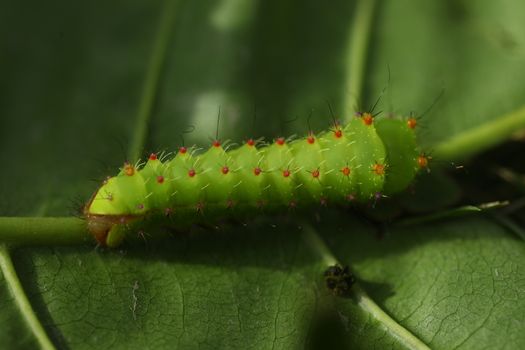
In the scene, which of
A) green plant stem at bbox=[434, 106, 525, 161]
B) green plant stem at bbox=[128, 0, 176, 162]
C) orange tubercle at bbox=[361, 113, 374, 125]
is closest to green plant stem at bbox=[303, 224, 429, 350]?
orange tubercle at bbox=[361, 113, 374, 125]

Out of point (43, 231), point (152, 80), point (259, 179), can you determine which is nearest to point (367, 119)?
point (259, 179)

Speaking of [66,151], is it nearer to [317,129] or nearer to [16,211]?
[16,211]

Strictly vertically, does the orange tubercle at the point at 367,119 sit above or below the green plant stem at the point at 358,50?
below

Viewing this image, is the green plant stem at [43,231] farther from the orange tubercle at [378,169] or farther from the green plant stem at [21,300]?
the orange tubercle at [378,169]

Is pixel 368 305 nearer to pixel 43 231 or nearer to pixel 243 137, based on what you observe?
pixel 243 137

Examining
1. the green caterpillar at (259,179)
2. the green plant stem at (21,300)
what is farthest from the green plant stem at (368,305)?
the green plant stem at (21,300)

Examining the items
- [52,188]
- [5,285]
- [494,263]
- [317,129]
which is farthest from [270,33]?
[5,285]

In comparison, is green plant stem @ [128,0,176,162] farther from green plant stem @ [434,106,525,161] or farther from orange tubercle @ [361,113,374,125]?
green plant stem @ [434,106,525,161]
